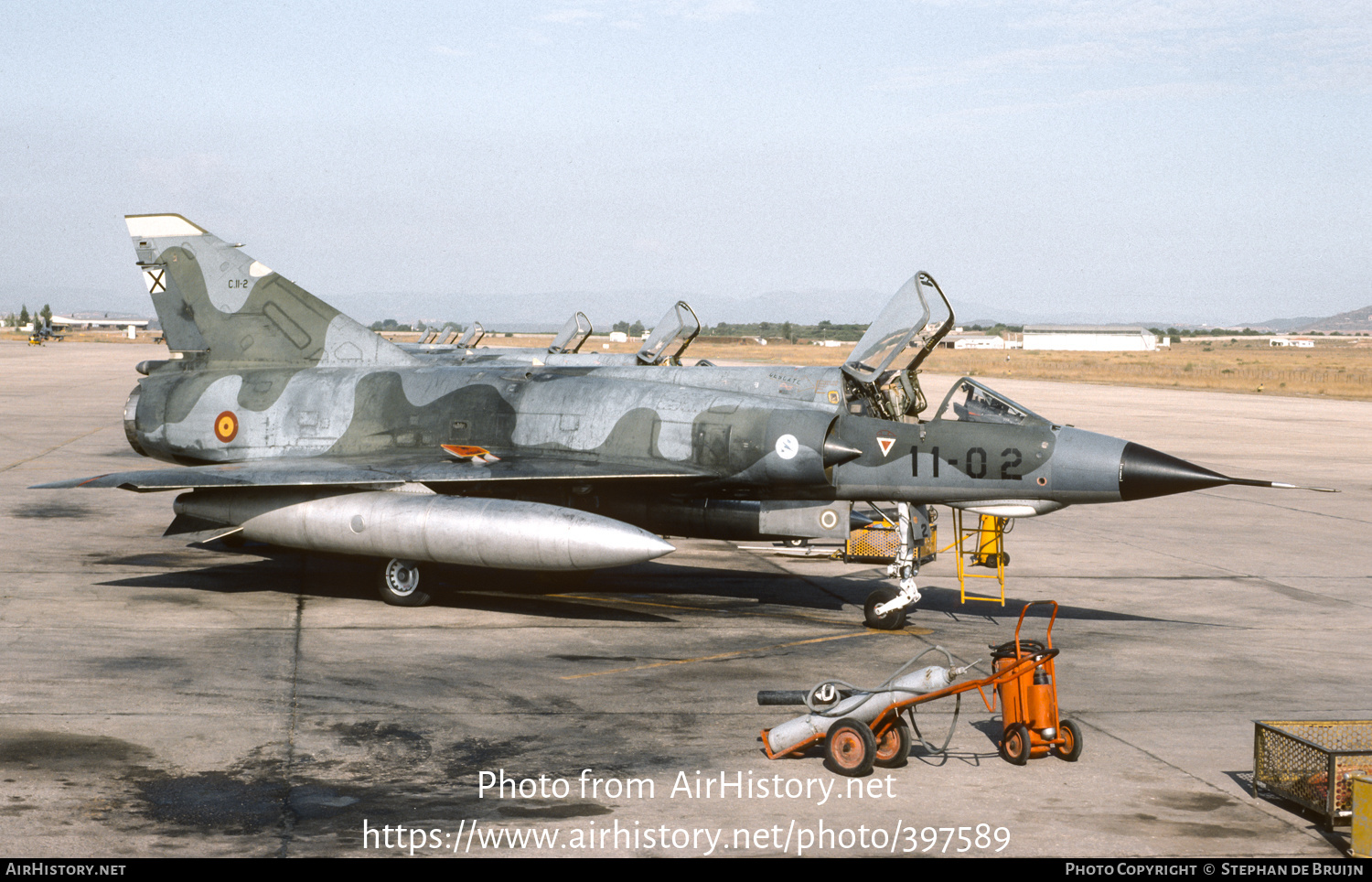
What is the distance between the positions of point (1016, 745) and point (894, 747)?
34.2 inches

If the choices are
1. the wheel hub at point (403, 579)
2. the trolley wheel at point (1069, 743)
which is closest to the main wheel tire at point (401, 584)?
the wheel hub at point (403, 579)

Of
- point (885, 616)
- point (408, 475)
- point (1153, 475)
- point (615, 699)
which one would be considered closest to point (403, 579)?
point (408, 475)

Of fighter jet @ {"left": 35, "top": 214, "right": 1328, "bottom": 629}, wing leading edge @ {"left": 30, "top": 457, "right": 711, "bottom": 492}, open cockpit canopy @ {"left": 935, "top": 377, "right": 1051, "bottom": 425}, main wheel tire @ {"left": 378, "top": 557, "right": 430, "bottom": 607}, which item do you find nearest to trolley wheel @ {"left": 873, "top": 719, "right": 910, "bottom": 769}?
fighter jet @ {"left": 35, "top": 214, "right": 1328, "bottom": 629}

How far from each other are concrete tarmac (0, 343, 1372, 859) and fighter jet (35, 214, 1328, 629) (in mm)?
976

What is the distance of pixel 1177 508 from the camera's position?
23.2m

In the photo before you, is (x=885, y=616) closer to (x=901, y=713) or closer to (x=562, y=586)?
(x=901, y=713)

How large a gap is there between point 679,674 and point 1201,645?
5506 millimetres

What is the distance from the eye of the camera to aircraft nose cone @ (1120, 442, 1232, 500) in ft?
37.1

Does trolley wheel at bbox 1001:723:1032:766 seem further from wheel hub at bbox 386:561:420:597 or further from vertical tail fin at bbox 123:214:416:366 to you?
vertical tail fin at bbox 123:214:416:366

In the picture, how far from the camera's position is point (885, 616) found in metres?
12.3

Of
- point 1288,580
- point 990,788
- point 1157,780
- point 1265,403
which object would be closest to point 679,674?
point 990,788
